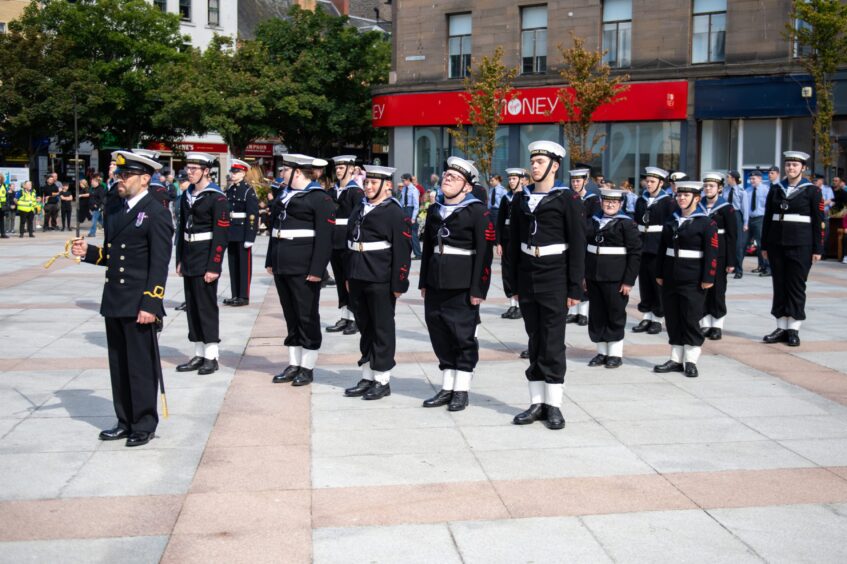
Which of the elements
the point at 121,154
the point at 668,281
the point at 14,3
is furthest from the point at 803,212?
the point at 14,3

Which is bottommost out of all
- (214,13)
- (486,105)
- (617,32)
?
(486,105)

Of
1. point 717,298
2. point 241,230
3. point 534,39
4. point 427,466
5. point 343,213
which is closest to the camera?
point 427,466

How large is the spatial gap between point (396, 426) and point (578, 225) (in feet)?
6.74

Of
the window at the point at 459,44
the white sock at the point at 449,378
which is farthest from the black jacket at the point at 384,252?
the window at the point at 459,44

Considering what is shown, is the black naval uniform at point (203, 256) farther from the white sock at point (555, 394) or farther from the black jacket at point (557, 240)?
the white sock at point (555, 394)

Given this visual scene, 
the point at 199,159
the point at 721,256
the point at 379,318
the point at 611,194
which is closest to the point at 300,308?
the point at 379,318

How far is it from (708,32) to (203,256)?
2211 centimetres

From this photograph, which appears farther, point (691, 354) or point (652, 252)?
point (652, 252)

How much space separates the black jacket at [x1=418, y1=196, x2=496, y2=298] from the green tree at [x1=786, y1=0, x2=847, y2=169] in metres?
18.2

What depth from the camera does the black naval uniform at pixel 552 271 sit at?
7723 millimetres

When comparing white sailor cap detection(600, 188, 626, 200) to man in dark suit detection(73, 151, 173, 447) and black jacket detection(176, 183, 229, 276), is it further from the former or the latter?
man in dark suit detection(73, 151, 173, 447)

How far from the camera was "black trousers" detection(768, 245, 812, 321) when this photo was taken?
452 inches

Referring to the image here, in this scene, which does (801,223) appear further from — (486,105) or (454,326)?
(486,105)

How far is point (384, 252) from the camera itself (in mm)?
8648
